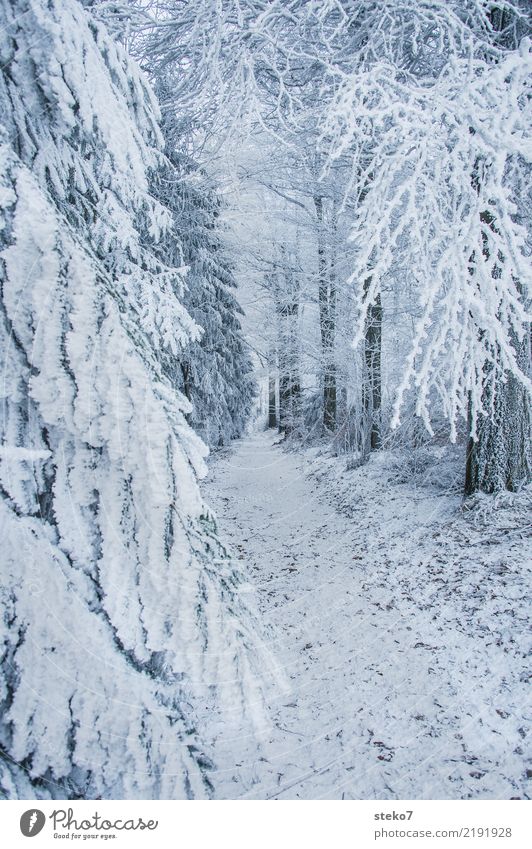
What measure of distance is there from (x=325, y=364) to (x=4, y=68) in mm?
10097

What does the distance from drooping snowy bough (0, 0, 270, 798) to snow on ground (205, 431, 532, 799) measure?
96cm

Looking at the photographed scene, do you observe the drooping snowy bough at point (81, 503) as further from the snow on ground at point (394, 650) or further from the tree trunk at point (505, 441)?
the tree trunk at point (505, 441)

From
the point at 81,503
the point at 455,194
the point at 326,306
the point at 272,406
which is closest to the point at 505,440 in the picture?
the point at 455,194

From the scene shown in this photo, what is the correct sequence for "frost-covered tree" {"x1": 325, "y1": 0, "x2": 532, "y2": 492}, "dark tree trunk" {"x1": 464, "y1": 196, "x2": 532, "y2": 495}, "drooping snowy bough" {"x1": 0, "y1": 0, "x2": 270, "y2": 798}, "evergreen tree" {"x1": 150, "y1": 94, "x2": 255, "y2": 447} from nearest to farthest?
"drooping snowy bough" {"x1": 0, "y1": 0, "x2": 270, "y2": 798} → "frost-covered tree" {"x1": 325, "y1": 0, "x2": 532, "y2": 492} → "dark tree trunk" {"x1": 464, "y1": 196, "x2": 532, "y2": 495} → "evergreen tree" {"x1": 150, "y1": 94, "x2": 255, "y2": 447}

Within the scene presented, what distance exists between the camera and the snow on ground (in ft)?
8.43

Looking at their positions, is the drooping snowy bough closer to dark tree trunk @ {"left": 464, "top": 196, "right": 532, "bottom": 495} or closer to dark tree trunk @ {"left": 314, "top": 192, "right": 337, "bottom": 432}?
dark tree trunk @ {"left": 464, "top": 196, "right": 532, "bottom": 495}

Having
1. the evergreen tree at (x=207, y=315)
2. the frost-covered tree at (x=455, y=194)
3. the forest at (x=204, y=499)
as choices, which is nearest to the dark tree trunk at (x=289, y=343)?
the evergreen tree at (x=207, y=315)

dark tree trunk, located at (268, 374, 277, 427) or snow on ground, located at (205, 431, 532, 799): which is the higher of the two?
dark tree trunk, located at (268, 374, 277, 427)

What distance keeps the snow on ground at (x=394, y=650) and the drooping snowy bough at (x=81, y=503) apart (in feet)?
3.16

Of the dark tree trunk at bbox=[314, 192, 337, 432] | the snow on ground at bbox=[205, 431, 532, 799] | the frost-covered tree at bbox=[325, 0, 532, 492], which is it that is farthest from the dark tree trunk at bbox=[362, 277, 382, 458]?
the frost-covered tree at bbox=[325, 0, 532, 492]

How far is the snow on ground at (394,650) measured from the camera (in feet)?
8.43

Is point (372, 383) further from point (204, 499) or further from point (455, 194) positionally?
point (204, 499)

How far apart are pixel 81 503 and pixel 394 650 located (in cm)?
324
